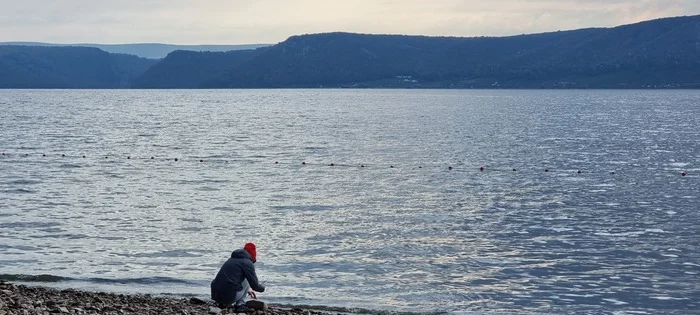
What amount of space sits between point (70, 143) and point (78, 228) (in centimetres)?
5391

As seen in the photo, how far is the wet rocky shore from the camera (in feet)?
65.4

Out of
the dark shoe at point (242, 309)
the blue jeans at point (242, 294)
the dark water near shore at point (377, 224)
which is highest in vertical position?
the blue jeans at point (242, 294)

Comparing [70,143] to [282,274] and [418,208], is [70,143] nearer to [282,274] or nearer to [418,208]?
[418,208]

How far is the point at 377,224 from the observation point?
38.1 meters

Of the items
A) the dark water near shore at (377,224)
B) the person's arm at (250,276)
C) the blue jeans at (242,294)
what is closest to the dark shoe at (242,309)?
the blue jeans at (242,294)

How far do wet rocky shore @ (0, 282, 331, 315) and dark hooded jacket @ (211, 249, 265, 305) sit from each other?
1.04 feet

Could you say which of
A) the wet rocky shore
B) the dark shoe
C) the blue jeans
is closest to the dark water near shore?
the wet rocky shore

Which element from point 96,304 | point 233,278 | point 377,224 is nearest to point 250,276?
point 233,278

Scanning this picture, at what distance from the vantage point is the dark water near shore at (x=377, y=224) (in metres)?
26.9

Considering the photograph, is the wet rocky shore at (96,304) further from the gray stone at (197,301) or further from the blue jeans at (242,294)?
the blue jeans at (242,294)

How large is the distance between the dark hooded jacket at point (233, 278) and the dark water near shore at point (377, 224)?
3.32 m

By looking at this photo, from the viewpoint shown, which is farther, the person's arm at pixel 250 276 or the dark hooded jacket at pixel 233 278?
the person's arm at pixel 250 276

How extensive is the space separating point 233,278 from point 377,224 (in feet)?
54.5

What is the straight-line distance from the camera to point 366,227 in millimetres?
37281
